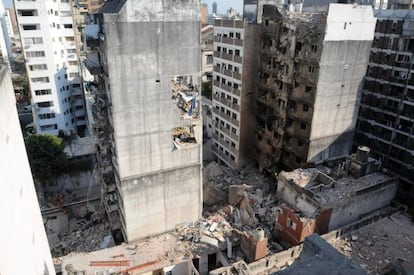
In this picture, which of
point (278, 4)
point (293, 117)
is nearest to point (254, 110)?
point (293, 117)

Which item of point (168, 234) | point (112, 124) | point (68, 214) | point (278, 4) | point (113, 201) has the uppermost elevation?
point (278, 4)

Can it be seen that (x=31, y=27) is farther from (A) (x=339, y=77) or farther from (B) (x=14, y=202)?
(B) (x=14, y=202)

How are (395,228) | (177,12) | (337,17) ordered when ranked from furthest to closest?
→ (337,17) < (395,228) < (177,12)

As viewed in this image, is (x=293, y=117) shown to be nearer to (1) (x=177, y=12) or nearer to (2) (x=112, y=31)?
(1) (x=177, y=12)

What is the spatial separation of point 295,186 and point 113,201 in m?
14.3

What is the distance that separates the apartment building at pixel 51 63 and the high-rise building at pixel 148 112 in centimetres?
2173

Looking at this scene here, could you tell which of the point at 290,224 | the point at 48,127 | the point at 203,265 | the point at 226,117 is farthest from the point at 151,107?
the point at 48,127

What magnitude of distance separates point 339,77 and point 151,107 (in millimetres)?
17651

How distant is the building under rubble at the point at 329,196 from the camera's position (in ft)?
75.1

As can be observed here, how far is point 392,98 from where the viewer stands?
113 feet

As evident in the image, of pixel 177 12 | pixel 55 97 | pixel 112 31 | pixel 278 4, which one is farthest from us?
pixel 55 97

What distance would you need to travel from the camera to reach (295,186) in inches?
993

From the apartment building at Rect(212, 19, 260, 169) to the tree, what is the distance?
18.7m

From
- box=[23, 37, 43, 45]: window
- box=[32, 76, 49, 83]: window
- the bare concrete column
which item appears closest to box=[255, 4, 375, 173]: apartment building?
the bare concrete column
